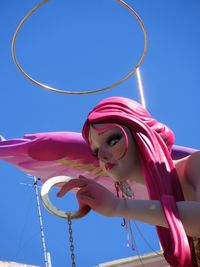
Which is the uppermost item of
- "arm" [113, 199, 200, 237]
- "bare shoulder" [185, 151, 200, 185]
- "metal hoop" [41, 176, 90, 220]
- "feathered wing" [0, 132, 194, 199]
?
"feathered wing" [0, 132, 194, 199]

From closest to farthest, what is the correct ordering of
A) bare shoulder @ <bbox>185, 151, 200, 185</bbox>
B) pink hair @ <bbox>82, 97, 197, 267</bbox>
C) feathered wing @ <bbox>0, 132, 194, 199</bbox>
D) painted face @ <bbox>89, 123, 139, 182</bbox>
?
pink hair @ <bbox>82, 97, 197, 267</bbox>, bare shoulder @ <bbox>185, 151, 200, 185</bbox>, painted face @ <bbox>89, 123, 139, 182</bbox>, feathered wing @ <bbox>0, 132, 194, 199</bbox>

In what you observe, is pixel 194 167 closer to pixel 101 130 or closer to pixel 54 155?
pixel 101 130

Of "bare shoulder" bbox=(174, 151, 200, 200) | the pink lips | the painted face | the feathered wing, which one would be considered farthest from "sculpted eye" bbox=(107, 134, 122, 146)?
the feathered wing

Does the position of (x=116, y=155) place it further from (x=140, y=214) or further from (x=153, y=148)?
(x=140, y=214)

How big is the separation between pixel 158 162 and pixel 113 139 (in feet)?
1.16

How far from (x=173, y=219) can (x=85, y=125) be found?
3.31 ft

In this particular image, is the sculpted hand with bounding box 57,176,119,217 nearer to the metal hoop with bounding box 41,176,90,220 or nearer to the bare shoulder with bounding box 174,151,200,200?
the metal hoop with bounding box 41,176,90,220

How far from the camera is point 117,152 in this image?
2838mm

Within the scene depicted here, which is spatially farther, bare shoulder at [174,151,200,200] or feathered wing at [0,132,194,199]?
feathered wing at [0,132,194,199]

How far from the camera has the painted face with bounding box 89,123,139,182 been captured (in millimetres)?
2834

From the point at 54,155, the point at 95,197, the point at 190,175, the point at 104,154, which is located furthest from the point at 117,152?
the point at 54,155

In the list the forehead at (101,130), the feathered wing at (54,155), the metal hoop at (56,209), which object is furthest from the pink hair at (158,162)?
the feathered wing at (54,155)

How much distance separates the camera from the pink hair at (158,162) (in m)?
2.30

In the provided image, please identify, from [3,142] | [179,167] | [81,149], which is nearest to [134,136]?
[179,167]
